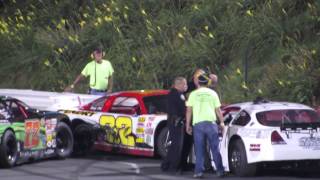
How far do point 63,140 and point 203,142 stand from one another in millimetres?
4038

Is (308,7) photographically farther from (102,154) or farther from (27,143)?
(27,143)

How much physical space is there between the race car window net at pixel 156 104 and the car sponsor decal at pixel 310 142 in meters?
4.30

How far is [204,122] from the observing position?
14.7 m

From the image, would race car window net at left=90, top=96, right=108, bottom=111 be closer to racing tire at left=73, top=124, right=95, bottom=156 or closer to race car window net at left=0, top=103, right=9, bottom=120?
racing tire at left=73, top=124, right=95, bottom=156

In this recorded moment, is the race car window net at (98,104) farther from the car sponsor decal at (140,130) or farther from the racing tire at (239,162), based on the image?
the racing tire at (239,162)

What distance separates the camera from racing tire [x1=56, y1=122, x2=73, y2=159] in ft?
58.2

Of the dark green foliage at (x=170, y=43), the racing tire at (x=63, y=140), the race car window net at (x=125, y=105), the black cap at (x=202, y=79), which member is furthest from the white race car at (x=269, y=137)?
the dark green foliage at (x=170, y=43)

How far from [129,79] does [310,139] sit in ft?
36.8

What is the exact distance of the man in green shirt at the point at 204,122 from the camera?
14.7 meters

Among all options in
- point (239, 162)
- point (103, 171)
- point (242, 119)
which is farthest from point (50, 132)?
point (239, 162)

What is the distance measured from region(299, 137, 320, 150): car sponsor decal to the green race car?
16.4 ft

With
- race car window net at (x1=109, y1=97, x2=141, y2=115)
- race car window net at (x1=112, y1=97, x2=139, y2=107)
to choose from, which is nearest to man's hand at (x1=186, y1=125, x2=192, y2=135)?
race car window net at (x1=109, y1=97, x2=141, y2=115)

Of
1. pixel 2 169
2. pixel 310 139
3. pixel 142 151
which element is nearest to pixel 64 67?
pixel 142 151

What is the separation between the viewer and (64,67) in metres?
27.4
